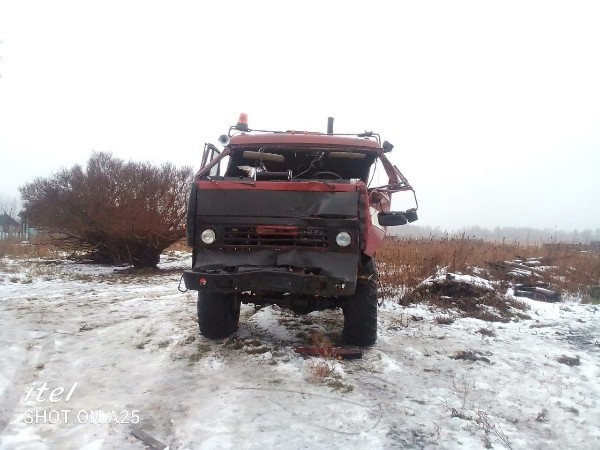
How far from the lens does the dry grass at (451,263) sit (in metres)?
8.49

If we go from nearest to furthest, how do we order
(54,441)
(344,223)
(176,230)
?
(54,441)
(344,223)
(176,230)

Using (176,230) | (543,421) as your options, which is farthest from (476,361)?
(176,230)

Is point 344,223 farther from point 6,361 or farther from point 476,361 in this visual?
point 6,361

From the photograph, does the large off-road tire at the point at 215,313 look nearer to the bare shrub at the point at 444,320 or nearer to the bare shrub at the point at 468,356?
the bare shrub at the point at 468,356

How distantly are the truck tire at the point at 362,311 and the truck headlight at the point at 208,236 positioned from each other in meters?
1.56

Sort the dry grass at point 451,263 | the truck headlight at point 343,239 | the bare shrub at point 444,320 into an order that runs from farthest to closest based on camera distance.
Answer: the dry grass at point 451,263, the bare shrub at point 444,320, the truck headlight at point 343,239

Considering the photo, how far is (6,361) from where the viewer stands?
Answer: 3916 mm

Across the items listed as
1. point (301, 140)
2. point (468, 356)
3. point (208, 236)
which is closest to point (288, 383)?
point (208, 236)

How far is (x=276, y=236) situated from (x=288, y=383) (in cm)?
137

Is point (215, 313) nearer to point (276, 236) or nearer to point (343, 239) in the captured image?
point (276, 236)

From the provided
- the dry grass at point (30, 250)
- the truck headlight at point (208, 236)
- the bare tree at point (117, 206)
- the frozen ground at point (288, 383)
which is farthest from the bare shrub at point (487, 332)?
the dry grass at point (30, 250)

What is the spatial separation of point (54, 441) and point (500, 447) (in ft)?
8.79

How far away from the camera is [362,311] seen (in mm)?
4656

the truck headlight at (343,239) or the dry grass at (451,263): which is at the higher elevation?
the truck headlight at (343,239)
